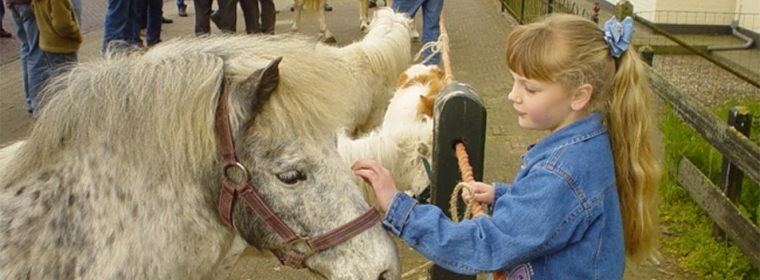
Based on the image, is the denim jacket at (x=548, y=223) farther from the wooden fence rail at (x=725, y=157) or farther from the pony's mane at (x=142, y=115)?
the wooden fence rail at (x=725, y=157)

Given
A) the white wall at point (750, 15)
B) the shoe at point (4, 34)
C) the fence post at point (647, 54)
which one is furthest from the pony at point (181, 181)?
the shoe at point (4, 34)

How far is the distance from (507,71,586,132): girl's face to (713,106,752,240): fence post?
8.61 ft

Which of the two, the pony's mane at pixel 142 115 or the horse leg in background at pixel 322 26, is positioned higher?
the pony's mane at pixel 142 115

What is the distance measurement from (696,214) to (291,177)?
3.89m

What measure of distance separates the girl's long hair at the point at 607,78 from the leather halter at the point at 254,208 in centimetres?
61

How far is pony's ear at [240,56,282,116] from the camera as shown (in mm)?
1930

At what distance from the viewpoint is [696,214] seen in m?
5.09

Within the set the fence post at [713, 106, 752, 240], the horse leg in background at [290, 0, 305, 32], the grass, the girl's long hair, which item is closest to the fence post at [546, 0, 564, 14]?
the grass

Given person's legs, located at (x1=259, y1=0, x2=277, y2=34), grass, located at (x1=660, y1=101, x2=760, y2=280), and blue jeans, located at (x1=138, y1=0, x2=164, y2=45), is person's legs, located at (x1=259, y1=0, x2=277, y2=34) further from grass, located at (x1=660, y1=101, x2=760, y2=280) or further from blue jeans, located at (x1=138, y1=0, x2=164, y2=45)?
grass, located at (x1=660, y1=101, x2=760, y2=280)

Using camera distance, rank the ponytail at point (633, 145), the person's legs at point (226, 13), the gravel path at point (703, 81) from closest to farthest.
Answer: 1. the ponytail at point (633, 145)
2. the gravel path at point (703, 81)
3. the person's legs at point (226, 13)

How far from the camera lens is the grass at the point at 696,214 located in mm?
4332

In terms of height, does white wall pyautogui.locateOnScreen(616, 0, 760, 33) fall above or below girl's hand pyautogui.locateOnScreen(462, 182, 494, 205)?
below

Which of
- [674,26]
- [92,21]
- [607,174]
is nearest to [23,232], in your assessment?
[607,174]

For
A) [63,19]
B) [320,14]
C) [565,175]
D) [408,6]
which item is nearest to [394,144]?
[565,175]
